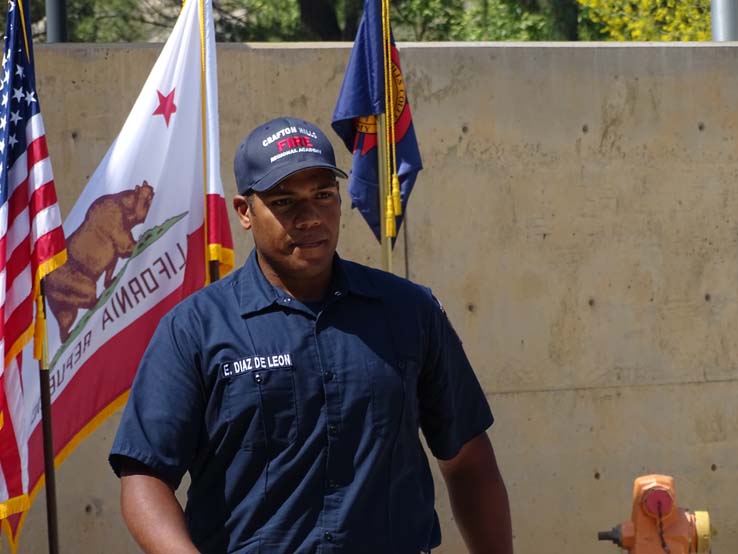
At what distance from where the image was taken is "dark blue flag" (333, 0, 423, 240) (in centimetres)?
493

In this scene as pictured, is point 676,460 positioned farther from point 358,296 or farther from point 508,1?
point 508,1

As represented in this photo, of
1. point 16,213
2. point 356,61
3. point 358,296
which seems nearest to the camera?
point 358,296

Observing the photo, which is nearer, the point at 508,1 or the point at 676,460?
the point at 676,460

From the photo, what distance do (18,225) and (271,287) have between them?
7.18ft

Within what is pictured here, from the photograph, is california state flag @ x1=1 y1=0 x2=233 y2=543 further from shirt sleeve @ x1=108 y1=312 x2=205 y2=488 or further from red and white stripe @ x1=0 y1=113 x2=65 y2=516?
shirt sleeve @ x1=108 y1=312 x2=205 y2=488

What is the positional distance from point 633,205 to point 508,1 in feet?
28.0

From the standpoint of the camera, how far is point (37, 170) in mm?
4523

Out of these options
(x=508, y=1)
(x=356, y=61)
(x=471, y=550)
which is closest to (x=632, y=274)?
(x=356, y=61)

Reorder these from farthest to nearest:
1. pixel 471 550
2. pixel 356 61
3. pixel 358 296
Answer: pixel 356 61
pixel 471 550
pixel 358 296

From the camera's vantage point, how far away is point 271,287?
253 cm

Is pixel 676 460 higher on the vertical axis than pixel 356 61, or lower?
lower

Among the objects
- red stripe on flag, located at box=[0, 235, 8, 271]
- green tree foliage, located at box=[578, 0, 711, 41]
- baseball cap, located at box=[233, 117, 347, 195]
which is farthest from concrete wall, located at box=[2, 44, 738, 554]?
green tree foliage, located at box=[578, 0, 711, 41]

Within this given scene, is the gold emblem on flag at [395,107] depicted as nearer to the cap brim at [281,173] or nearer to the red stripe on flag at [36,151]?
the red stripe on flag at [36,151]

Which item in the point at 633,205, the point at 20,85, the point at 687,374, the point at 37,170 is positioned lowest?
the point at 687,374
